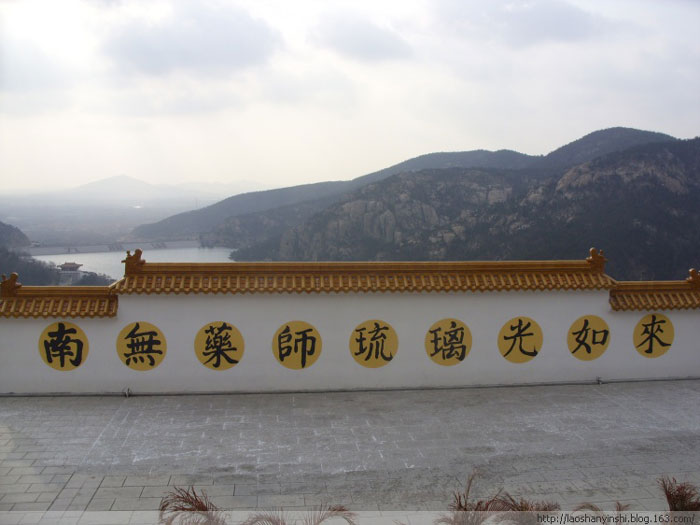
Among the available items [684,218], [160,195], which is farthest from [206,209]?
[160,195]

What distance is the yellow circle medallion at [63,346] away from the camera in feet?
25.3

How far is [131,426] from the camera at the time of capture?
22.4 feet

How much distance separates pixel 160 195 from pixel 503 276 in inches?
5477

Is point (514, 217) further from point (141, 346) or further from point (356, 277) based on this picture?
point (141, 346)

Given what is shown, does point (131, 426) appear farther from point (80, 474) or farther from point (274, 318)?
point (274, 318)

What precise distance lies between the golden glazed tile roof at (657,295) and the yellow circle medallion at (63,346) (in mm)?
7544

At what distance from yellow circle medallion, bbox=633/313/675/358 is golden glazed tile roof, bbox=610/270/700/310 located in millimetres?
220

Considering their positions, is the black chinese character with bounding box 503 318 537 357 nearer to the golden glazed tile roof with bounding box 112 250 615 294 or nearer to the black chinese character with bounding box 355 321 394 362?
the golden glazed tile roof with bounding box 112 250 615 294

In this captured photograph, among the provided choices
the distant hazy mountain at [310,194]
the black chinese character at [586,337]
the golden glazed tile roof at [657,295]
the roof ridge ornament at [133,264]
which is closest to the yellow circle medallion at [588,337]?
the black chinese character at [586,337]

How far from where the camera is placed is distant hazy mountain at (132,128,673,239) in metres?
52.8

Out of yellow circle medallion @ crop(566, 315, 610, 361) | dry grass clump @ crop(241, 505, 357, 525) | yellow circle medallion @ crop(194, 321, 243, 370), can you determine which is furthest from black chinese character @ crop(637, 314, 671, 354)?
yellow circle medallion @ crop(194, 321, 243, 370)

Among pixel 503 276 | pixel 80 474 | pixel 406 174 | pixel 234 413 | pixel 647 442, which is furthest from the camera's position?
pixel 406 174

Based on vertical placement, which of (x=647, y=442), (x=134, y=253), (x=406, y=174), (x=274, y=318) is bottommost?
(x=647, y=442)

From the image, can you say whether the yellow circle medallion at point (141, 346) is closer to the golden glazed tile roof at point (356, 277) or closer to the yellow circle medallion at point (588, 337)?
the golden glazed tile roof at point (356, 277)
